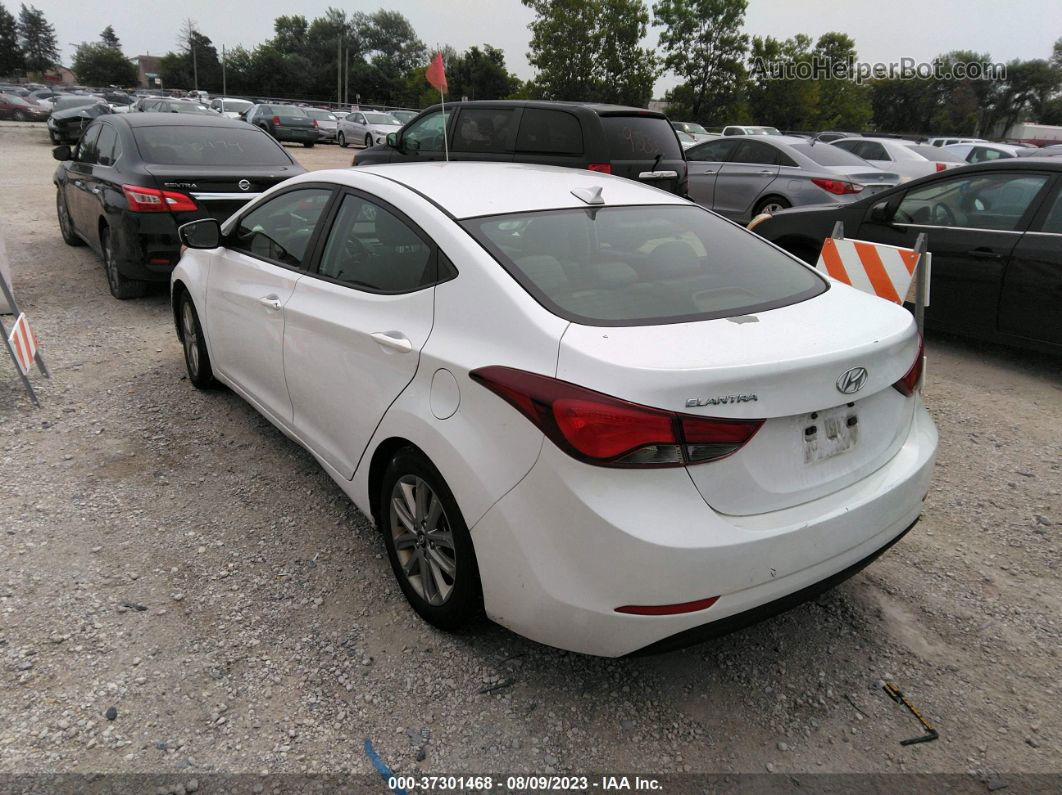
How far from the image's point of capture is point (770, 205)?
10164 mm

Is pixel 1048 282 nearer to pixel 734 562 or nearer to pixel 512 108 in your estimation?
pixel 734 562

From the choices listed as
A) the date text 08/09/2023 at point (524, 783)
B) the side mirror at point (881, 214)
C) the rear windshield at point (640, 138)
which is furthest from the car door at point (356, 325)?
the rear windshield at point (640, 138)

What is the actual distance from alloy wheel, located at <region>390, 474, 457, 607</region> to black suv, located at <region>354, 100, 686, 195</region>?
5.70m

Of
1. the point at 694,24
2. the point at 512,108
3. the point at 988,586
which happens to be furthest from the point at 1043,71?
the point at 988,586

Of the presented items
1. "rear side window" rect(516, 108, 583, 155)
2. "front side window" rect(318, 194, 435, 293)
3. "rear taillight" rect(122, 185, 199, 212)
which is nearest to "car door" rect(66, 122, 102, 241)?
"rear taillight" rect(122, 185, 199, 212)

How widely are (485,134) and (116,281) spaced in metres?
4.13

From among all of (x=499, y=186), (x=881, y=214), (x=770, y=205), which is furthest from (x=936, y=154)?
(x=499, y=186)

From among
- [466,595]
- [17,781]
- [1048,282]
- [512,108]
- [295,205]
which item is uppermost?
[512,108]

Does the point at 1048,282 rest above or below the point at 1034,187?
below

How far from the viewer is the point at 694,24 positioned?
170 ft

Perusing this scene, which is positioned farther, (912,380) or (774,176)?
(774,176)

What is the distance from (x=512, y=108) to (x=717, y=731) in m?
7.41

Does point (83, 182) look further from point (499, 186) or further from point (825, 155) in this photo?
point (825, 155)

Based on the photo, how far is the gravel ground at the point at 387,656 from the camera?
7.39 feet
